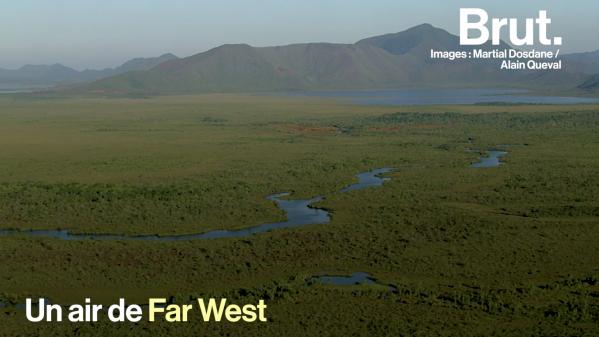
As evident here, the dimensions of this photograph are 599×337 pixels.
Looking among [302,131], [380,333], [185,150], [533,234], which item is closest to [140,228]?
[380,333]

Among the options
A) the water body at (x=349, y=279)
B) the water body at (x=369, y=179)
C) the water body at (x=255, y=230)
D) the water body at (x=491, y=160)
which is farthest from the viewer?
the water body at (x=491, y=160)

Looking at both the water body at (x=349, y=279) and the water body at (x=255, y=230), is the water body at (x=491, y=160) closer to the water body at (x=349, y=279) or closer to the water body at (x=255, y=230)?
the water body at (x=255, y=230)

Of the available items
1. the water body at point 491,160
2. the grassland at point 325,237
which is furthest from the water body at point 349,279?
the water body at point 491,160

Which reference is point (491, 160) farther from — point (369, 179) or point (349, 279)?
point (349, 279)

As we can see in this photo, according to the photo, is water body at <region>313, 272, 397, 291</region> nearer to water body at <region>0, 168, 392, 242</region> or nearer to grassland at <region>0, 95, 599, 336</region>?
grassland at <region>0, 95, 599, 336</region>

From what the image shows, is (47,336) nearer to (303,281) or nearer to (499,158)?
(303,281)

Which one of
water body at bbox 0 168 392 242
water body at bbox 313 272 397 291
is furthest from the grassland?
water body at bbox 0 168 392 242

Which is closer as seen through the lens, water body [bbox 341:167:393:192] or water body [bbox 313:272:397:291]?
water body [bbox 313:272:397:291]
